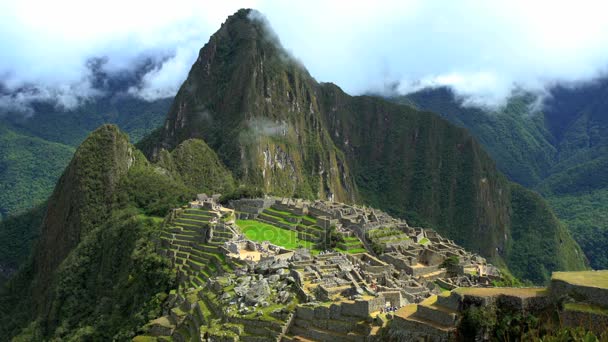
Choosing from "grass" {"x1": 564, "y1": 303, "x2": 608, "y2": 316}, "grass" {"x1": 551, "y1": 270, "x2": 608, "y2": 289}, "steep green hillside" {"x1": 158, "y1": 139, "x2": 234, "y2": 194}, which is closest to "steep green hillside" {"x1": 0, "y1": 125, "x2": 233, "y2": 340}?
"steep green hillside" {"x1": 158, "y1": 139, "x2": 234, "y2": 194}

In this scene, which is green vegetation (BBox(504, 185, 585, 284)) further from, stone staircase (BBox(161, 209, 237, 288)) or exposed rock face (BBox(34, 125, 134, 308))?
stone staircase (BBox(161, 209, 237, 288))

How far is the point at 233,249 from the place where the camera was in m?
49.2

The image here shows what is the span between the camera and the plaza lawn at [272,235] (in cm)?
5883

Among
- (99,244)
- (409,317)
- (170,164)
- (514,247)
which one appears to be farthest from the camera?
(514,247)

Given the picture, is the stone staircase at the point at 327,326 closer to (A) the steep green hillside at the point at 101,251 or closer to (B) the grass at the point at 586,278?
(B) the grass at the point at 586,278

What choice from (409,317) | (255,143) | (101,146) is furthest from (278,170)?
(409,317)

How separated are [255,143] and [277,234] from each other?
9400cm

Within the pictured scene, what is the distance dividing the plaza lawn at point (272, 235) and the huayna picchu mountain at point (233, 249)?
321mm

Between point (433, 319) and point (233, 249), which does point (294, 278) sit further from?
point (233, 249)

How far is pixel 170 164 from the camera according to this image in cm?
12350

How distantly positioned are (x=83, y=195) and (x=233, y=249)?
65798 mm

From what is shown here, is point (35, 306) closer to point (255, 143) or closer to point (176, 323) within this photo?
point (176, 323)

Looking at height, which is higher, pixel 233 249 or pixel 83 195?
pixel 83 195

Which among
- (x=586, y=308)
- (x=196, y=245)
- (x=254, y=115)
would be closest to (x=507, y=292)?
(x=586, y=308)
